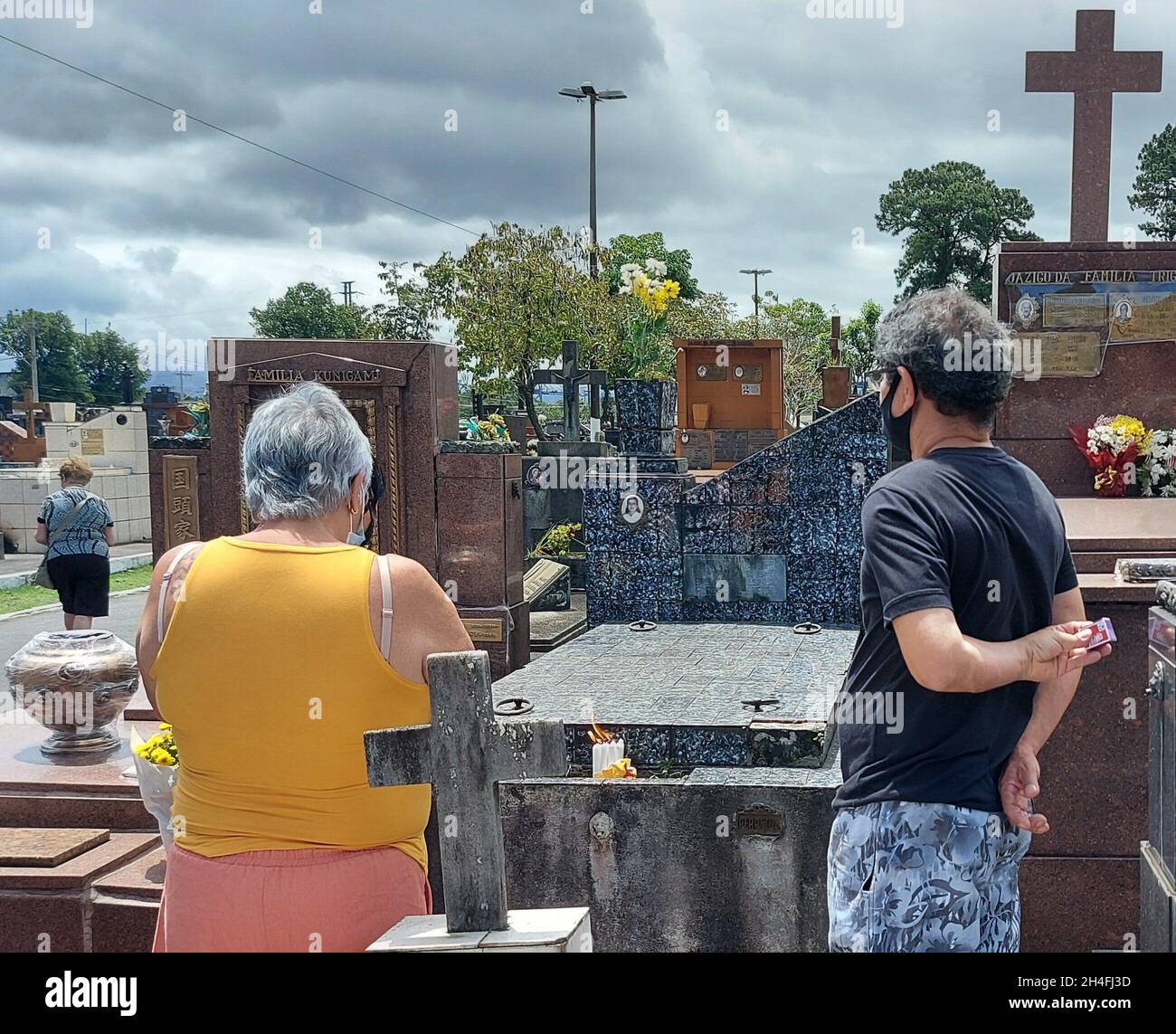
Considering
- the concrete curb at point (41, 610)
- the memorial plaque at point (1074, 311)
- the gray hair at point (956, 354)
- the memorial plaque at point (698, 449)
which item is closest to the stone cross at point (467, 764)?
the gray hair at point (956, 354)

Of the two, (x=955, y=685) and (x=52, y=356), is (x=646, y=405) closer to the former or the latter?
(x=955, y=685)

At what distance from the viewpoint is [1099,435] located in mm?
6340

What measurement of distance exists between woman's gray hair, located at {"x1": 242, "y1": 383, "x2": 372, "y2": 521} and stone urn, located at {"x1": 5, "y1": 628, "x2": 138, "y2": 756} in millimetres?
3038

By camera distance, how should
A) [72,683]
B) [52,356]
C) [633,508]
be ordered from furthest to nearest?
[52,356], [633,508], [72,683]

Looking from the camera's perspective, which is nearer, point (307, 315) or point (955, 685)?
point (955, 685)

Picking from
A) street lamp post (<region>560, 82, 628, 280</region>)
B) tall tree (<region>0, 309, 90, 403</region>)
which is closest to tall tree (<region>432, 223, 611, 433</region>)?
street lamp post (<region>560, 82, 628, 280</region>)

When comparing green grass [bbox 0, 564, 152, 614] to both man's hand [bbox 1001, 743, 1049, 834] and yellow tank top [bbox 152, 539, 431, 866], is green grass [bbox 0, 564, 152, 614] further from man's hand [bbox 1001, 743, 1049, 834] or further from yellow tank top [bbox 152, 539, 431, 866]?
man's hand [bbox 1001, 743, 1049, 834]

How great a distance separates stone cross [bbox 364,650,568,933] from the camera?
2.33m

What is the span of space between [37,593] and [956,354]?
54.5 feet

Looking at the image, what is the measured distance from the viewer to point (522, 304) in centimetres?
3028

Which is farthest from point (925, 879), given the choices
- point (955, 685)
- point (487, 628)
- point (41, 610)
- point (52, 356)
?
point (52, 356)

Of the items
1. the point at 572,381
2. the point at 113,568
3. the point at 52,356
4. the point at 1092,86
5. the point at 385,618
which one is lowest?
the point at 113,568

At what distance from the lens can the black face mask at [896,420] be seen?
2.62 metres

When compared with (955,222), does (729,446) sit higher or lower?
lower
